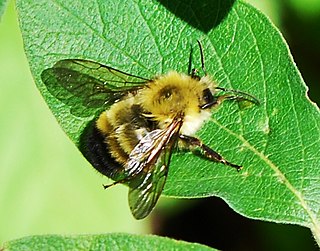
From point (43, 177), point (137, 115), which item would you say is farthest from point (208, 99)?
point (43, 177)

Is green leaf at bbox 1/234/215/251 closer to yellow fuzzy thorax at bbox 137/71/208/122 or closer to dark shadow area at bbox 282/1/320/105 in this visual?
yellow fuzzy thorax at bbox 137/71/208/122

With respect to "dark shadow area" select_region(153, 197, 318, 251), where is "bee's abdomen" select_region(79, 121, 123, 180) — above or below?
above

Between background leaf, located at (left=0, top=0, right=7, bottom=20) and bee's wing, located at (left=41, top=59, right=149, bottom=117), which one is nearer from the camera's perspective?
background leaf, located at (left=0, top=0, right=7, bottom=20)

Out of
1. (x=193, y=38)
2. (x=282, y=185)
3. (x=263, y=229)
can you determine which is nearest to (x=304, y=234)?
(x=263, y=229)

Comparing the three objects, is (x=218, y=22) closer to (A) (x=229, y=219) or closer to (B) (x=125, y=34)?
(B) (x=125, y=34)

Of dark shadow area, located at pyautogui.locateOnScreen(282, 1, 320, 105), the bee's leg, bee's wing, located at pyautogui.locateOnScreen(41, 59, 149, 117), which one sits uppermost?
bee's wing, located at pyautogui.locateOnScreen(41, 59, 149, 117)

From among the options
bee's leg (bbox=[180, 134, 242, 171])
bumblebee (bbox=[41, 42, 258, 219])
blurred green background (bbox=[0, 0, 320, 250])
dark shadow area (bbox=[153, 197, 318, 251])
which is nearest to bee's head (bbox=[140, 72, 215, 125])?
bumblebee (bbox=[41, 42, 258, 219])

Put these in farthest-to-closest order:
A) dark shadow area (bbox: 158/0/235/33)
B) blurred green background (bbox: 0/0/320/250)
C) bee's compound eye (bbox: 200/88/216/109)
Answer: blurred green background (bbox: 0/0/320/250)
bee's compound eye (bbox: 200/88/216/109)
dark shadow area (bbox: 158/0/235/33)
